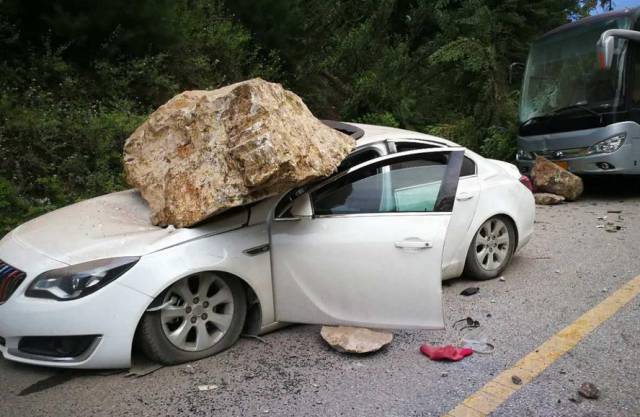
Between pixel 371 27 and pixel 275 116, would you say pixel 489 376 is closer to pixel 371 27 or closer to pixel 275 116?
pixel 275 116

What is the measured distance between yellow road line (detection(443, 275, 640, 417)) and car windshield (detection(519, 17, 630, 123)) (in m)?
4.65

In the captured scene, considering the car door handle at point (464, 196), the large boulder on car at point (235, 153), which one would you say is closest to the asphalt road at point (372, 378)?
the car door handle at point (464, 196)

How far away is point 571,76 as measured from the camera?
8.67 metres

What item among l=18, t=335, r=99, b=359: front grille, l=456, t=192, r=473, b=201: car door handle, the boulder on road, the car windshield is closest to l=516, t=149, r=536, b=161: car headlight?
the car windshield

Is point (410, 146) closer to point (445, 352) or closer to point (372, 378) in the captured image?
point (445, 352)

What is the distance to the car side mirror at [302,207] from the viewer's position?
364cm

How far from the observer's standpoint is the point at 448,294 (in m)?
4.59

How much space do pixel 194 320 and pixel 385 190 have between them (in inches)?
61.4

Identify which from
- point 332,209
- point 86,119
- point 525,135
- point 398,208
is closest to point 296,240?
point 332,209

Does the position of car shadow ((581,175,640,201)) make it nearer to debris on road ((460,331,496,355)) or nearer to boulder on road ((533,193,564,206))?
boulder on road ((533,193,564,206))

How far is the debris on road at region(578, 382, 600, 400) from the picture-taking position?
2925 millimetres

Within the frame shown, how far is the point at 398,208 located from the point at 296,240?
2.44 feet

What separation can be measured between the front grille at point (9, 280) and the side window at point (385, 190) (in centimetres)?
185

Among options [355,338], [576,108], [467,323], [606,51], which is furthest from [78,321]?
[576,108]
